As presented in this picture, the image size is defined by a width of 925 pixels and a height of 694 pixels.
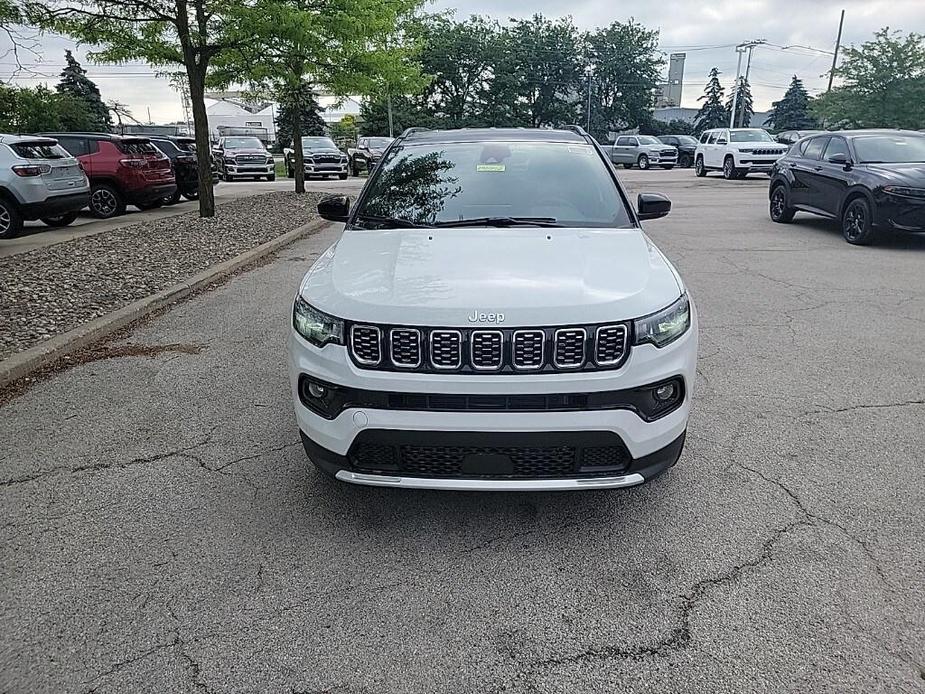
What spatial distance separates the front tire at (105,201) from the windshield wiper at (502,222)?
13.2 meters

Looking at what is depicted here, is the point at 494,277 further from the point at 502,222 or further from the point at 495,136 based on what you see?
the point at 495,136

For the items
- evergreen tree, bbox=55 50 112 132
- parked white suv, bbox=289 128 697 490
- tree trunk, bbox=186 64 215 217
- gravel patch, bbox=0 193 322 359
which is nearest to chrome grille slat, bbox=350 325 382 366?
parked white suv, bbox=289 128 697 490

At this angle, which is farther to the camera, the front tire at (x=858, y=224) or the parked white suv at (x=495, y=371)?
the front tire at (x=858, y=224)

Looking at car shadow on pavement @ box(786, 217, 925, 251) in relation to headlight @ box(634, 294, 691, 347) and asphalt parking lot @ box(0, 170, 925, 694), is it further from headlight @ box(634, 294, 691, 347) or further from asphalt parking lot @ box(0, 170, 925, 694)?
headlight @ box(634, 294, 691, 347)

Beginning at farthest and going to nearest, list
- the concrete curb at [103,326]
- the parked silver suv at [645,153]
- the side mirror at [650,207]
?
the parked silver suv at [645,153], the concrete curb at [103,326], the side mirror at [650,207]

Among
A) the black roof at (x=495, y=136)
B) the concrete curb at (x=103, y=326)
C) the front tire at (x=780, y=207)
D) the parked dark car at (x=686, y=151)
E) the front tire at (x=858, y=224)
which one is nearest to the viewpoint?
the black roof at (x=495, y=136)

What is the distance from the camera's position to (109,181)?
14539mm

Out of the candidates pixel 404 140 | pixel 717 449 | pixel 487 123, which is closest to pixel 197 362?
pixel 404 140

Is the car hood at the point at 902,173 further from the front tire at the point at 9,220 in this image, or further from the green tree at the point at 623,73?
the green tree at the point at 623,73

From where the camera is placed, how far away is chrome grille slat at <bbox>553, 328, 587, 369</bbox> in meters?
2.76

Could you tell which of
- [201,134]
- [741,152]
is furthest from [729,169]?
[201,134]

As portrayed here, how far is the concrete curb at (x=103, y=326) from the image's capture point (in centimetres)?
514

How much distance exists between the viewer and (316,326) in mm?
3006

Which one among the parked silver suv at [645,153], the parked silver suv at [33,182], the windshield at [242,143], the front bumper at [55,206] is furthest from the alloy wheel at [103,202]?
the parked silver suv at [645,153]
